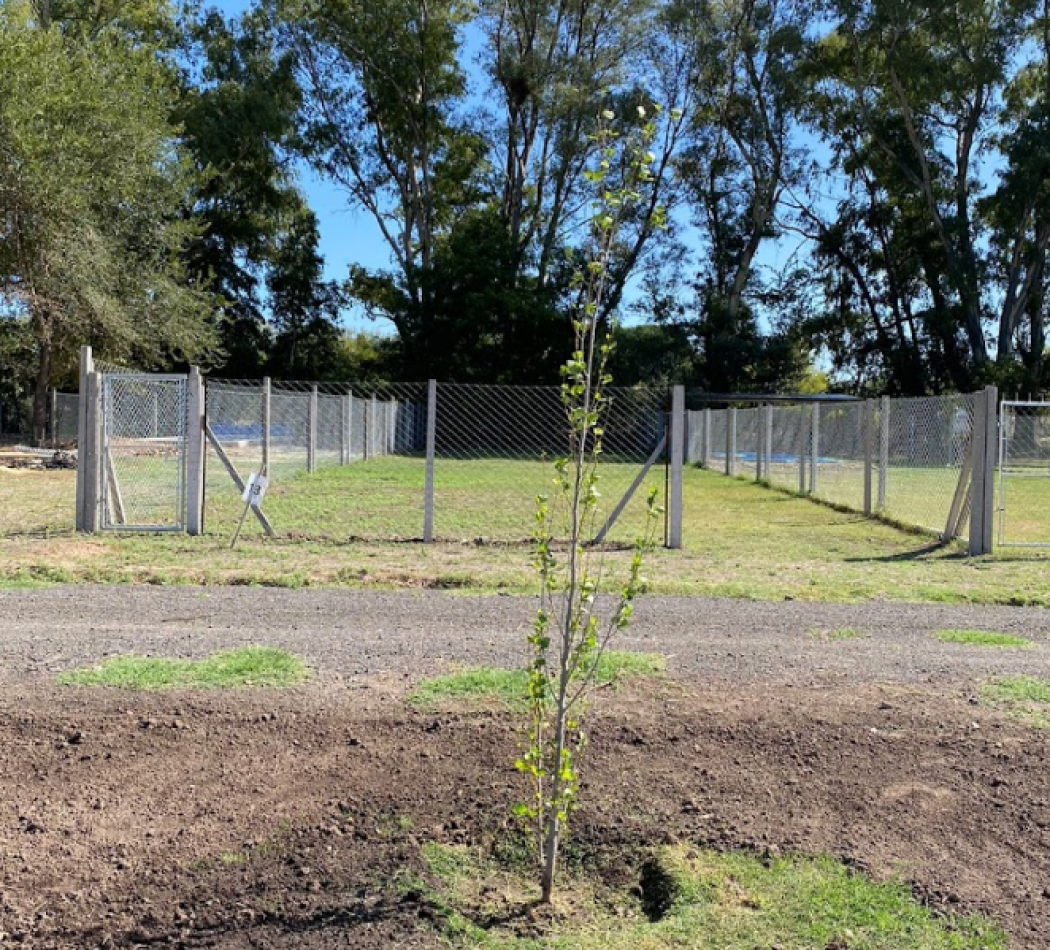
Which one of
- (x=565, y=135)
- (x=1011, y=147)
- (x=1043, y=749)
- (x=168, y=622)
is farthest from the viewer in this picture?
(x=565, y=135)

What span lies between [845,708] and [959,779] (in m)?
0.79

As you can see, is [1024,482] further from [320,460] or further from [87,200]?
[87,200]

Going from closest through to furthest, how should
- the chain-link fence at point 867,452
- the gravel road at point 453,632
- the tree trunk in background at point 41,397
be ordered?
the gravel road at point 453,632, the chain-link fence at point 867,452, the tree trunk in background at point 41,397

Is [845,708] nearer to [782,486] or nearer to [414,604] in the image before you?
[414,604]

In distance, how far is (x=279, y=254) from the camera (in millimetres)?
42344

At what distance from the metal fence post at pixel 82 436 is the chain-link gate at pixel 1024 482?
30.6 feet

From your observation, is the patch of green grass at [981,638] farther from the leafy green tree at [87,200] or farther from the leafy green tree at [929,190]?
the leafy green tree at [929,190]

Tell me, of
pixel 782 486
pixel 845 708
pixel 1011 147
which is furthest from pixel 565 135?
pixel 845 708

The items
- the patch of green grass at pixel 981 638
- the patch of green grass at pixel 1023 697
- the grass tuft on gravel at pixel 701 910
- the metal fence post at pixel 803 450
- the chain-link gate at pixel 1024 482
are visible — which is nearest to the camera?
the grass tuft on gravel at pixel 701 910

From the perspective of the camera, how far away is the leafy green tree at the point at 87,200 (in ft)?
70.0

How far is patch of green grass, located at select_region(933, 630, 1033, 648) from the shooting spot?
5.86 metres

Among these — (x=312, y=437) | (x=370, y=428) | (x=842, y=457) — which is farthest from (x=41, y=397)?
(x=842, y=457)

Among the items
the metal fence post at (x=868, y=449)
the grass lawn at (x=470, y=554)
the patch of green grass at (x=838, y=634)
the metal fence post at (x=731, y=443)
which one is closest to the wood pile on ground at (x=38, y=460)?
the grass lawn at (x=470, y=554)

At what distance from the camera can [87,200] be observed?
23.3 m
